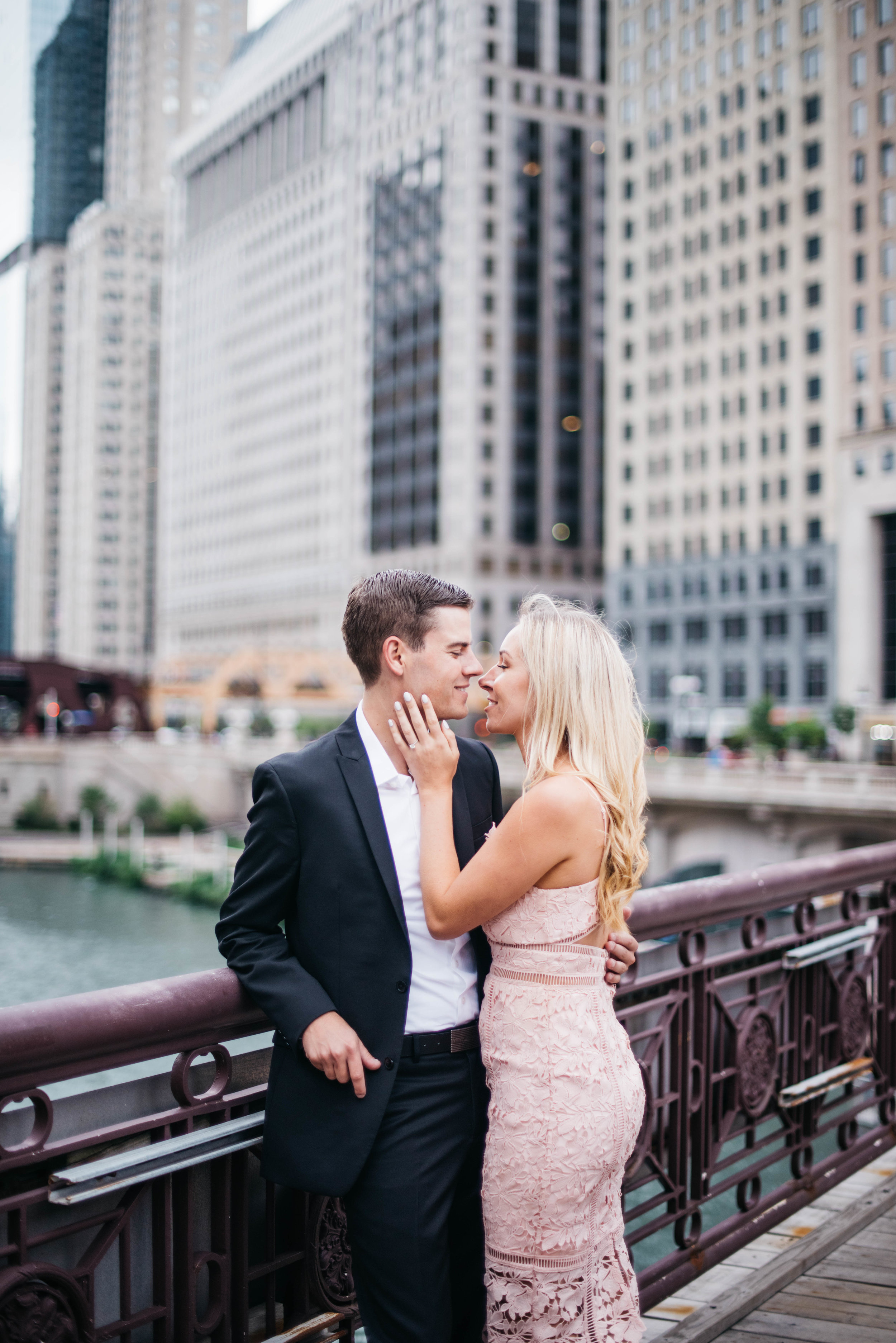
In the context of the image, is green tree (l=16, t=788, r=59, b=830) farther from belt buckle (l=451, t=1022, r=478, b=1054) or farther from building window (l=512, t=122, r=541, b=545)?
belt buckle (l=451, t=1022, r=478, b=1054)

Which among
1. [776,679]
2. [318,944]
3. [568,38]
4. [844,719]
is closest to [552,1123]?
[318,944]

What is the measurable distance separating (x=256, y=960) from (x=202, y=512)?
140899 mm

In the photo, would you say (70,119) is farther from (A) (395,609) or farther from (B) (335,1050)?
(B) (335,1050)

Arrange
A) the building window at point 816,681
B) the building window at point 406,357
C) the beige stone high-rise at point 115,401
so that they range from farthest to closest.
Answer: the beige stone high-rise at point 115,401 < the building window at point 406,357 < the building window at point 816,681

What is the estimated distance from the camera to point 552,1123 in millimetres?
2770

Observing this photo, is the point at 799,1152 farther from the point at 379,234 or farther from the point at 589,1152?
the point at 379,234

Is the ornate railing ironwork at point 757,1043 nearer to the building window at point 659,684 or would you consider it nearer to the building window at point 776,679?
the building window at point 776,679

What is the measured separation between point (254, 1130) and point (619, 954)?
3.28 feet

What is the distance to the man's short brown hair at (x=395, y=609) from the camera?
9.57ft

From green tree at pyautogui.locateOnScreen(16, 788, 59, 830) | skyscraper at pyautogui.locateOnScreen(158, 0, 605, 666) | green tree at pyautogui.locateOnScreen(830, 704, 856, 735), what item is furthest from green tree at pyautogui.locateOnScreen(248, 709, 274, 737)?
green tree at pyautogui.locateOnScreen(830, 704, 856, 735)

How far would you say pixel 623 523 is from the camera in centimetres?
8638

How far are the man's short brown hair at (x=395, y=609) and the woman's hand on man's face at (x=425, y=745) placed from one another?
14 centimetres

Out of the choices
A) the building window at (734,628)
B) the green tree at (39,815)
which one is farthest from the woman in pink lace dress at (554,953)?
the building window at (734,628)

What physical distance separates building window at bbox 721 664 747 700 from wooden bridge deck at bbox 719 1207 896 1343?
73266 mm
